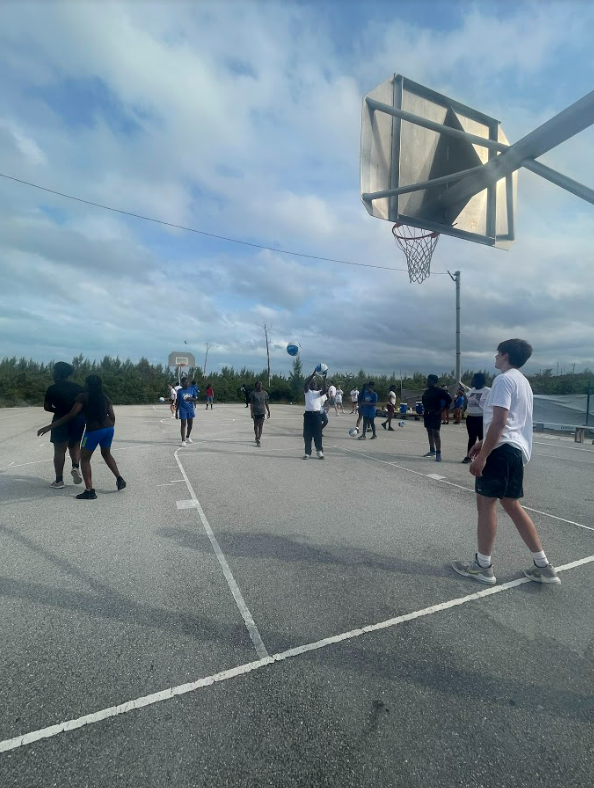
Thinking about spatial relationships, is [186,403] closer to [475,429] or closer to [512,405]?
[475,429]

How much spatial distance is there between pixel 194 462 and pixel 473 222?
675cm

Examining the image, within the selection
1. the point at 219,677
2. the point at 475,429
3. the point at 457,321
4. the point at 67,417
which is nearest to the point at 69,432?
the point at 67,417

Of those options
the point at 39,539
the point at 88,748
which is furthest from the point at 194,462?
the point at 88,748

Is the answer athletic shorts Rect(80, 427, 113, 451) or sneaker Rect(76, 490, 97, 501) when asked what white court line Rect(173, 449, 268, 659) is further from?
athletic shorts Rect(80, 427, 113, 451)

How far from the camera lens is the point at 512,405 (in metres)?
3.26

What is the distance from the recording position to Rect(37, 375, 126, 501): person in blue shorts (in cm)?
569

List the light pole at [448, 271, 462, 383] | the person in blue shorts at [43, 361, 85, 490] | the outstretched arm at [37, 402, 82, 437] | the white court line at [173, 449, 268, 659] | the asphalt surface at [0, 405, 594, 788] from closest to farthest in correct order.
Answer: the asphalt surface at [0, 405, 594, 788] < the white court line at [173, 449, 268, 659] < the outstretched arm at [37, 402, 82, 437] < the person in blue shorts at [43, 361, 85, 490] < the light pole at [448, 271, 462, 383]

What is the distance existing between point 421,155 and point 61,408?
6.18m

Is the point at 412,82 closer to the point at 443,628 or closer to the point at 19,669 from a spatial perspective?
the point at 443,628

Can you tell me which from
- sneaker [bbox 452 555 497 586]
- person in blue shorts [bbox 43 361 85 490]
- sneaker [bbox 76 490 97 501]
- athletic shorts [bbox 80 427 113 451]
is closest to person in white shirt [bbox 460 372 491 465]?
sneaker [bbox 452 555 497 586]

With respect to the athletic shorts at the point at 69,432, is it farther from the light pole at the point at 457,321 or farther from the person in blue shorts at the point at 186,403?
the light pole at the point at 457,321

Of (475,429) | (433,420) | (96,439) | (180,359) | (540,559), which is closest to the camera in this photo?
(540,559)

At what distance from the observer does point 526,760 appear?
1.83 m

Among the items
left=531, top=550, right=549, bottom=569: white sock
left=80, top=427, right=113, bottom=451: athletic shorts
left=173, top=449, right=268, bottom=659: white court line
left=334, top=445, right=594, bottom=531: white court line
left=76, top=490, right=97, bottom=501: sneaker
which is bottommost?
left=334, top=445, right=594, bottom=531: white court line
